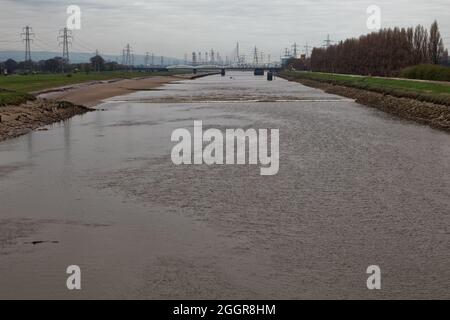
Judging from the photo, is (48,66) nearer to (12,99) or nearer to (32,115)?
(12,99)

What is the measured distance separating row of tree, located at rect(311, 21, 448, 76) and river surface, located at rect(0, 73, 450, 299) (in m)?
50.1

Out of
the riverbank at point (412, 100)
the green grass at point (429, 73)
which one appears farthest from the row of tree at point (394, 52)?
the riverbank at point (412, 100)

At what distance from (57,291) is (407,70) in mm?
61280

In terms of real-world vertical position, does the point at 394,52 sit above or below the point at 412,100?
above

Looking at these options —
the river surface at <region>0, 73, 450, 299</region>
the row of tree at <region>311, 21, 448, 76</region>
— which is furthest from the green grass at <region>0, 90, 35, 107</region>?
the row of tree at <region>311, 21, 448, 76</region>

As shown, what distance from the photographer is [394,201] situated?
13.9 meters

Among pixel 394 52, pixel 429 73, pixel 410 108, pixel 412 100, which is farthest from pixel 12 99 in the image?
pixel 394 52

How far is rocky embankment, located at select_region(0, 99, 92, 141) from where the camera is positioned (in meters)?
27.7

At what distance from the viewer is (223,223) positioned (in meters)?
12.0

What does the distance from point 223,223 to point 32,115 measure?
77.8 ft

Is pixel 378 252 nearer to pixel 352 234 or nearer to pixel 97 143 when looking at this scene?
pixel 352 234

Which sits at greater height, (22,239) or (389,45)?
(389,45)

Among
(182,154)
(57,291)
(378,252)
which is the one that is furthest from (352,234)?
(182,154)

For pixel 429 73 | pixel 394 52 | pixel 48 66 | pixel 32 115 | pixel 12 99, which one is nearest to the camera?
pixel 32 115
